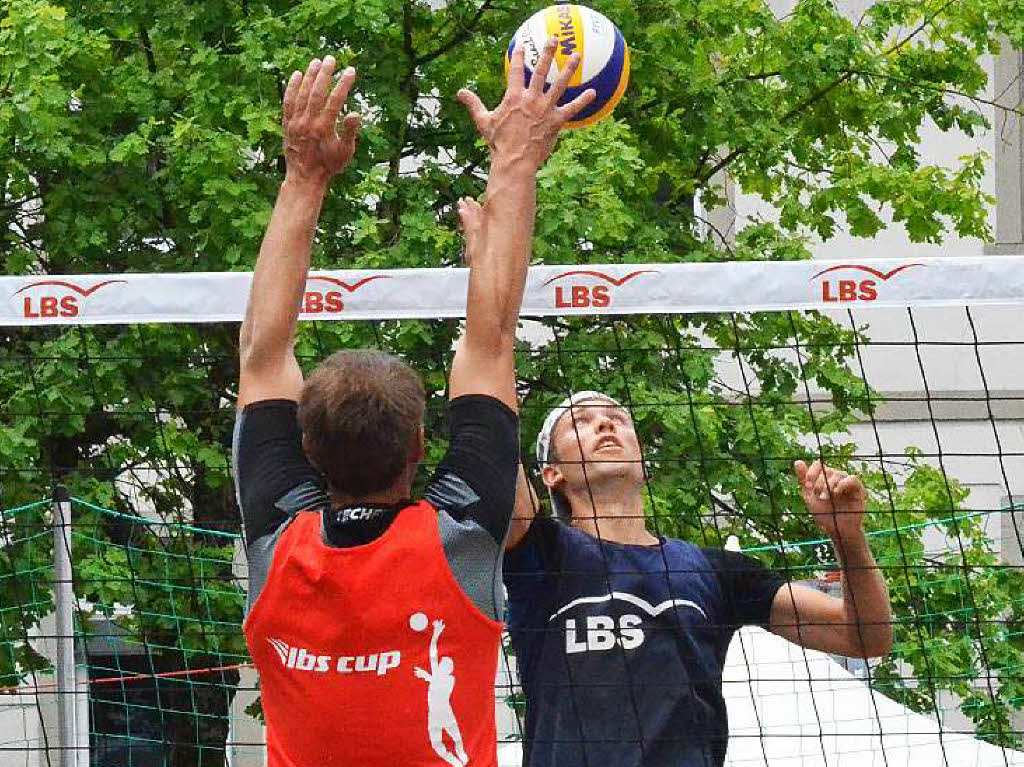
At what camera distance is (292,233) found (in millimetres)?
3076

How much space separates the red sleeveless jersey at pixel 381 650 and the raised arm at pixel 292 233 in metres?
0.40

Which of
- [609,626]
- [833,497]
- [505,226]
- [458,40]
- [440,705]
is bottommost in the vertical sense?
[440,705]

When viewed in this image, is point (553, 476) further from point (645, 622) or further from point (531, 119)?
point (531, 119)

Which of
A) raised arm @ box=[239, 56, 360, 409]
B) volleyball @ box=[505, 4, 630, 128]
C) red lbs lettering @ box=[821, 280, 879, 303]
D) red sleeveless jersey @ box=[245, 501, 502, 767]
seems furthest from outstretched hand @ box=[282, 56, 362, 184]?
volleyball @ box=[505, 4, 630, 128]

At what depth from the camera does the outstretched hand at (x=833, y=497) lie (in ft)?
13.3

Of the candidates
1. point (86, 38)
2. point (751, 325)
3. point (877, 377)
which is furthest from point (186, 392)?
point (877, 377)

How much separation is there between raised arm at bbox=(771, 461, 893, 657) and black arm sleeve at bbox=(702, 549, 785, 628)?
1.1 inches

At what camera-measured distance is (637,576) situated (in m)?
4.58

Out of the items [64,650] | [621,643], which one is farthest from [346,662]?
[64,650]

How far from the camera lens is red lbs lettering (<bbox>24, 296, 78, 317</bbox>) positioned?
491 cm

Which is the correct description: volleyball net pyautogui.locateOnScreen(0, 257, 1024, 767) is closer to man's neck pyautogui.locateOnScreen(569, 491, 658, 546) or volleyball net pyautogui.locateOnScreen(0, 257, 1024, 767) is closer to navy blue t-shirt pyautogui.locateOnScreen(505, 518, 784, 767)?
man's neck pyautogui.locateOnScreen(569, 491, 658, 546)

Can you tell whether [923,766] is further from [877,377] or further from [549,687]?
[877,377]

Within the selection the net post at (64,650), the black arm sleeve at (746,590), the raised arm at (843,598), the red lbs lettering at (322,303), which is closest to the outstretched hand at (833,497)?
the raised arm at (843,598)

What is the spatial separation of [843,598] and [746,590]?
0.28 m
